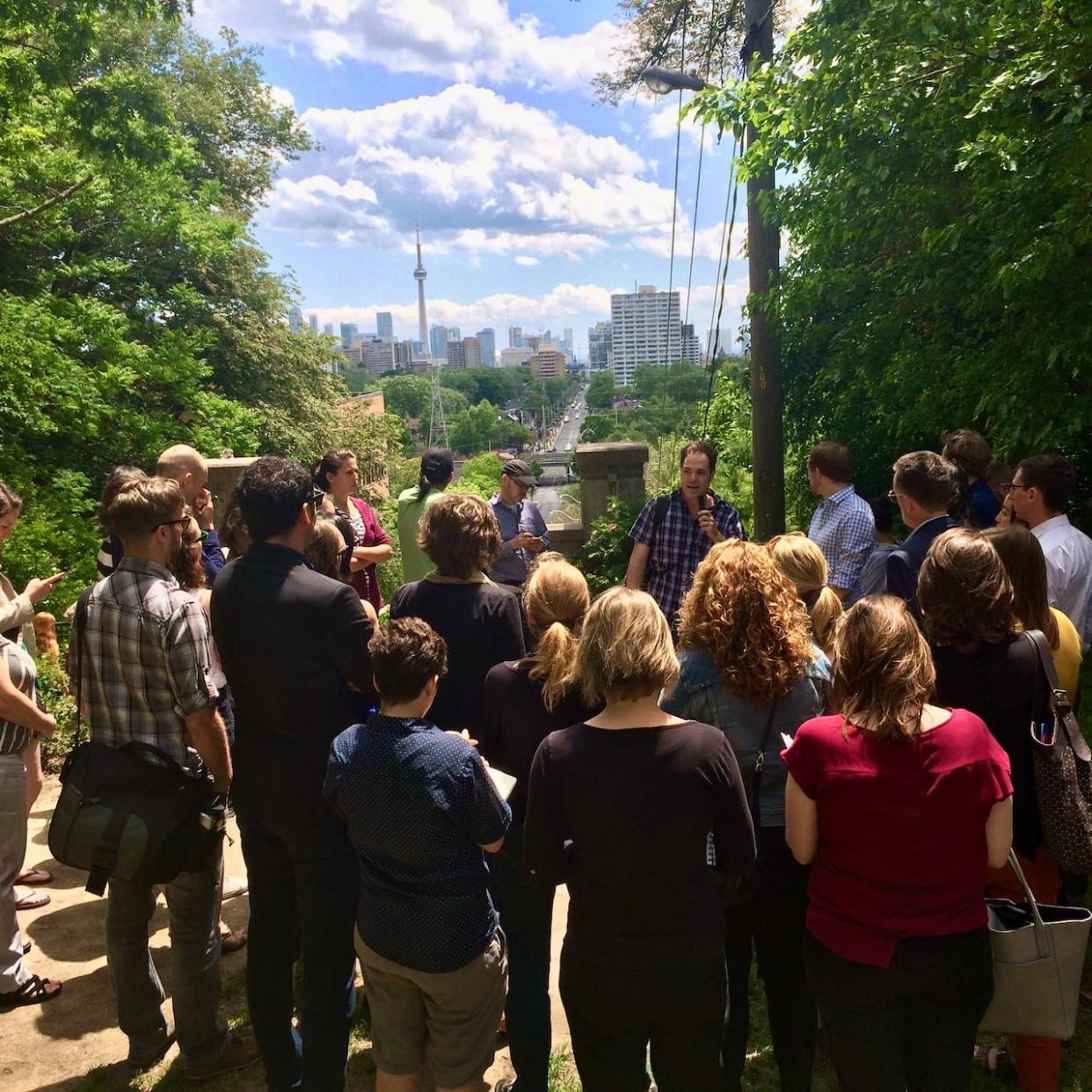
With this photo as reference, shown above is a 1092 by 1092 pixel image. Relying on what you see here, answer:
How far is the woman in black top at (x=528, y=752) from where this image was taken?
254 cm

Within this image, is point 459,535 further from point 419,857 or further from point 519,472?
point 519,472

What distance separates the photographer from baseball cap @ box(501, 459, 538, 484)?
521 centimetres

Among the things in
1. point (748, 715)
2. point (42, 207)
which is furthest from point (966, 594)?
point (42, 207)

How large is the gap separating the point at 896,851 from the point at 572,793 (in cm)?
74

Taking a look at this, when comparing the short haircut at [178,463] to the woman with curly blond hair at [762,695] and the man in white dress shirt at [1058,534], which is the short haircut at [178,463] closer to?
the woman with curly blond hair at [762,695]

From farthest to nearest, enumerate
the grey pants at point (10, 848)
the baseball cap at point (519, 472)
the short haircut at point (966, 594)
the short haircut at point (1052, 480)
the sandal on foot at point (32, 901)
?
the baseball cap at point (519, 472) → the sandal on foot at point (32, 901) → the short haircut at point (1052, 480) → the grey pants at point (10, 848) → the short haircut at point (966, 594)

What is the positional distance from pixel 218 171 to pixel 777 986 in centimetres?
2552

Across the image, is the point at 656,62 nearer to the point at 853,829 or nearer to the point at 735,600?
the point at 735,600

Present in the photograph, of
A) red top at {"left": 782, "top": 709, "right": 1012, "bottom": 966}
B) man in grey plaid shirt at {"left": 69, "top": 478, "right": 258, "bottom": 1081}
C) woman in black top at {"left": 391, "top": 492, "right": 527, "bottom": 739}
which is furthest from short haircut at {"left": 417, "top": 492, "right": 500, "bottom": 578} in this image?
red top at {"left": 782, "top": 709, "right": 1012, "bottom": 966}

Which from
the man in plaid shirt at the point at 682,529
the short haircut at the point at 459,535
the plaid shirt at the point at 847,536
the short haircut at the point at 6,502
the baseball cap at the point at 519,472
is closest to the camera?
the short haircut at the point at 459,535

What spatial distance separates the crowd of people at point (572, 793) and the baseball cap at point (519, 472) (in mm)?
2061

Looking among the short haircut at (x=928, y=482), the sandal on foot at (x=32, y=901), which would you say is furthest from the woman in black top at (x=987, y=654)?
the sandal on foot at (x=32, y=901)

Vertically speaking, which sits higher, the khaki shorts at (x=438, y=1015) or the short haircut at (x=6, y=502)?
the short haircut at (x=6, y=502)

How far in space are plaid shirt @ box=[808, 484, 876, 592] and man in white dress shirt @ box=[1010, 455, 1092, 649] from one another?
776 mm
